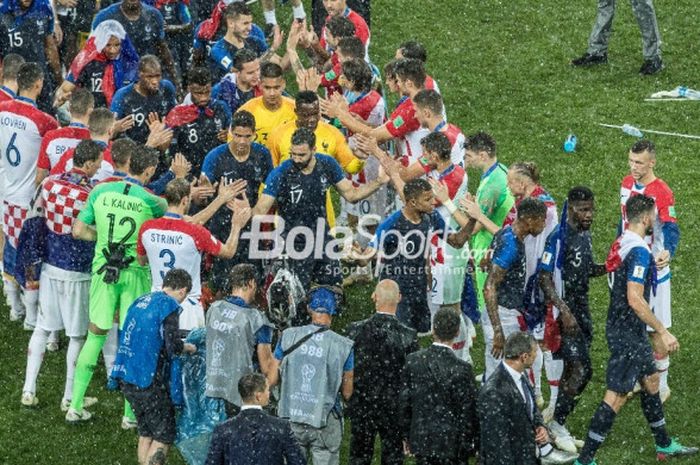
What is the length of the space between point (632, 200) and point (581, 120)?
6.98 m

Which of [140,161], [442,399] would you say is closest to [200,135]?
[140,161]

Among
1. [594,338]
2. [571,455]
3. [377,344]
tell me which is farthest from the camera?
[594,338]

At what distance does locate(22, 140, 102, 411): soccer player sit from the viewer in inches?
514

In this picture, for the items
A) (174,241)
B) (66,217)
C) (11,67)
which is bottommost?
(174,241)

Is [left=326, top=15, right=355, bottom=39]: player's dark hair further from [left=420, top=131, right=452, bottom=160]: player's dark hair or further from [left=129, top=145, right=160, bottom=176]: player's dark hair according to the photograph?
[left=129, top=145, right=160, bottom=176]: player's dark hair

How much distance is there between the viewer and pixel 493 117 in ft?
62.4

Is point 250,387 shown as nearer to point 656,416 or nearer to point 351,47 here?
point 656,416

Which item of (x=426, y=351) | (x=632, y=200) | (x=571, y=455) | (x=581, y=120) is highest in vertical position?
(x=581, y=120)

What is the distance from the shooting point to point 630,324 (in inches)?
476

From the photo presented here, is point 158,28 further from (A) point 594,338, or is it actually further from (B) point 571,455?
(B) point 571,455

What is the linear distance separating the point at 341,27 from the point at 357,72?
1587 mm

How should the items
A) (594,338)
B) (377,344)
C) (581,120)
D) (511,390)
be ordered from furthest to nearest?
(581,120), (594,338), (377,344), (511,390)

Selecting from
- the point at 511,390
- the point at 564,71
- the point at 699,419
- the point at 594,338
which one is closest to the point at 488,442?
the point at 511,390

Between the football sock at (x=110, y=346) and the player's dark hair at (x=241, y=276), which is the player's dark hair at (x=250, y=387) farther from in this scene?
the football sock at (x=110, y=346)
